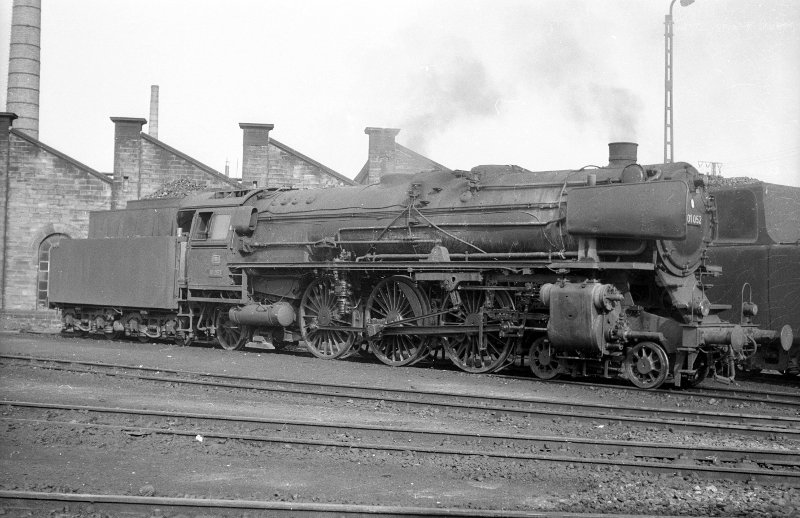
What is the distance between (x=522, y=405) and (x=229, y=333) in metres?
8.54

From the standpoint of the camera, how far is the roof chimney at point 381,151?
26625mm

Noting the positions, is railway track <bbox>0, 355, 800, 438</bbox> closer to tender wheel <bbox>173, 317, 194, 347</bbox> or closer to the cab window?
the cab window

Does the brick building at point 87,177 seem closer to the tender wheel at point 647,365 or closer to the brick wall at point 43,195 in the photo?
the brick wall at point 43,195

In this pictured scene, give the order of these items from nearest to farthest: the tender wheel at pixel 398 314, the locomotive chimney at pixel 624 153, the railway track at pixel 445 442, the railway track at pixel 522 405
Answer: the railway track at pixel 445 442 → the railway track at pixel 522 405 → the locomotive chimney at pixel 624 153 → the tender wheel at pixel 398 314

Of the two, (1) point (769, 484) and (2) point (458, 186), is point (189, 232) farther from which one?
(1) point (769, 484)

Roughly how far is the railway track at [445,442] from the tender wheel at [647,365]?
3753 mm

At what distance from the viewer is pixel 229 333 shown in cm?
1672

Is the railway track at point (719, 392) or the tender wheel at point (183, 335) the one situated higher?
the tender wheel at point (183, 335)

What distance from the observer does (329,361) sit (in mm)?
14289

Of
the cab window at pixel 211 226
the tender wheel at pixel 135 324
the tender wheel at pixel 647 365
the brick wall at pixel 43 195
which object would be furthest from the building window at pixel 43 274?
the tender wheel at pixel 647 365

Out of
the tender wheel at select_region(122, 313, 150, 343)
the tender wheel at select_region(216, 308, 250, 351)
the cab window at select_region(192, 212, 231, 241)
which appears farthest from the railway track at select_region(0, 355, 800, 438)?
the tender wheel at select_region(122, 313, 150, 343)

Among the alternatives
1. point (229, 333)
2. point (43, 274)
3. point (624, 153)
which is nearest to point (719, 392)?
point (624, 153)

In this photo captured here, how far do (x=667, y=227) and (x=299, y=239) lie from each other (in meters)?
6.90

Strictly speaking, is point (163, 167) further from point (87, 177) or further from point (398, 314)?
point (398, 314)
